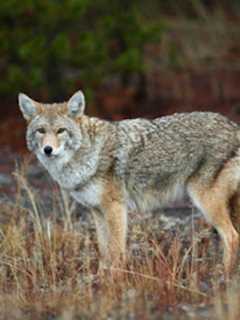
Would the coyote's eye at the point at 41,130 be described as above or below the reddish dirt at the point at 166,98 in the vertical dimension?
above

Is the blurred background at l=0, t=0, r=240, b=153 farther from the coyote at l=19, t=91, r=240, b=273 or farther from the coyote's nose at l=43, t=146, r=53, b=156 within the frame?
the coyote's nose at l=43, t=146, r=53, b=156

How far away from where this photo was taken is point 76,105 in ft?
28.3

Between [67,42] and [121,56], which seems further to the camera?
[121,56]

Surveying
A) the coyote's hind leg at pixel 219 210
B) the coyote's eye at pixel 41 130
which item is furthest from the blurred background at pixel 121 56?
the coyote's hind leg at pixel 219 210

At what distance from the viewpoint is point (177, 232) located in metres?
9.40

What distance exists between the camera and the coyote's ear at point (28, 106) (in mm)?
8625

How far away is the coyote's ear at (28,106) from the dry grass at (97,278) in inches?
43.7

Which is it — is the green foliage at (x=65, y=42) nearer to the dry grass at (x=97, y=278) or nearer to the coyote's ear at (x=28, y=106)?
the dry grass at (x=97, y=278)

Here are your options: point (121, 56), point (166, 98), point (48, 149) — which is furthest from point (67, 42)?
point (48, 149)

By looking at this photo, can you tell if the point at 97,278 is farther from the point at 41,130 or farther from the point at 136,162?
the point at 41,130

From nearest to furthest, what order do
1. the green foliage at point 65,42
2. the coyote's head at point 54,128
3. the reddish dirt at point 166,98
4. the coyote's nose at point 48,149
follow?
the coyote's nose at point 48,149
the coyote's head at point 54,128
the green foliage at point 65,42
the reddish dirt at point 166,98

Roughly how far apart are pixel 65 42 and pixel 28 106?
6.79 metres

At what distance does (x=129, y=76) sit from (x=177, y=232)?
31.6 feet

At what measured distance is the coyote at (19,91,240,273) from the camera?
852cm
